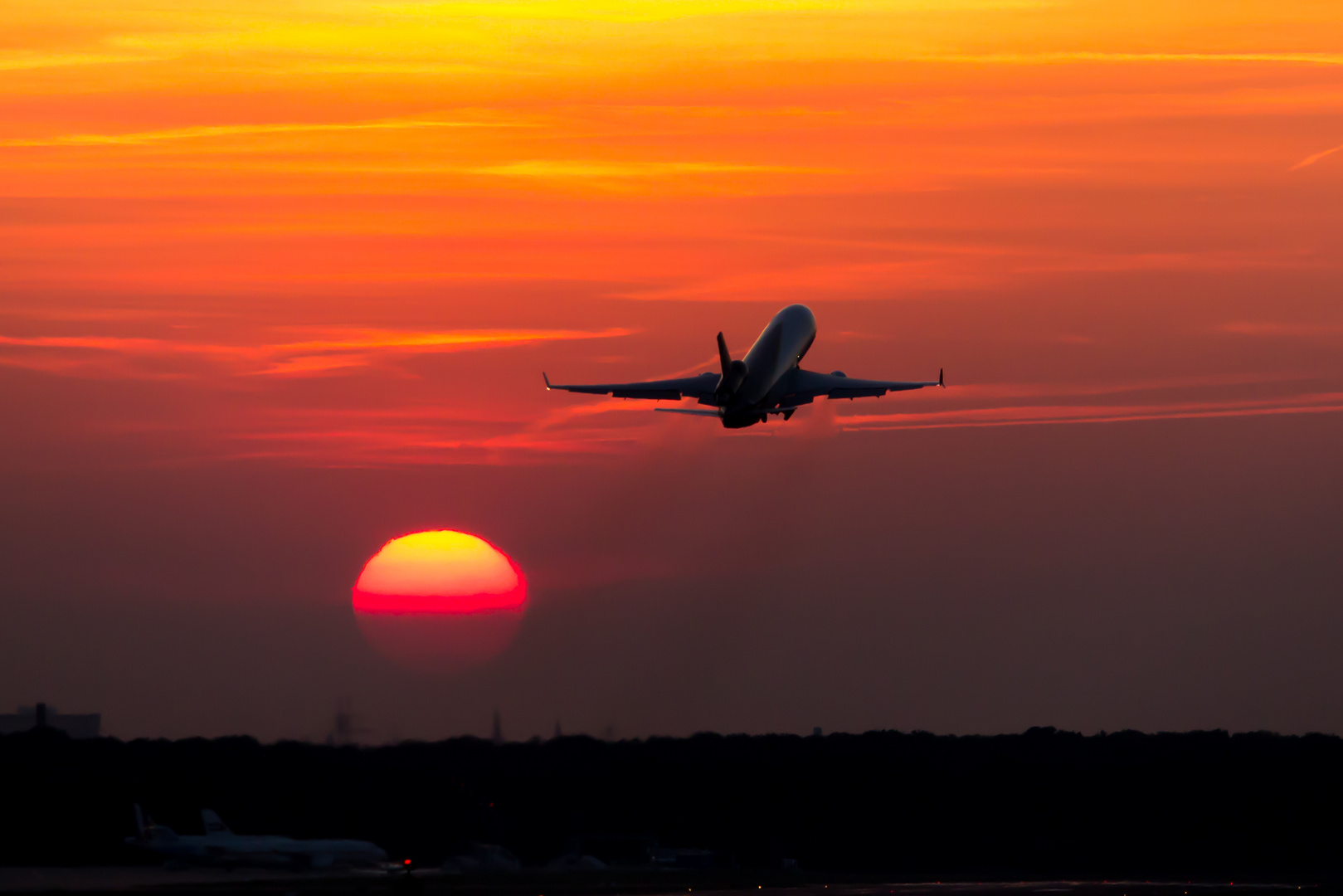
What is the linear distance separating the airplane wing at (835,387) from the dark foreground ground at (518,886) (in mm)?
41526

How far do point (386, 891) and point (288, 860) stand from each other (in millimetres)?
35628

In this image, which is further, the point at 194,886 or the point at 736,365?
the point at 194,886

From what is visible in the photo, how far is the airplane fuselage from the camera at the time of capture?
500 feet

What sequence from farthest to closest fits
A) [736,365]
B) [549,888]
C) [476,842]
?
1. [476,842]
2. [549,888]
3. [736,365]

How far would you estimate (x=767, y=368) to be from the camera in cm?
15538

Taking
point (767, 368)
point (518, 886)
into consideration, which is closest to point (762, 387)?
point (767, 368)

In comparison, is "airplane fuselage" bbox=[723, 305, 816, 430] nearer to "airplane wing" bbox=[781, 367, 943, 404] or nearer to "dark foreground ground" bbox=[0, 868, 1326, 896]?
"airplane wing" bbox=[781, 367, 943, 404]

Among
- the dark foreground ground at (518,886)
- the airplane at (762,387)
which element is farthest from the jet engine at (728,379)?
the dark foreground ground at (518,886)

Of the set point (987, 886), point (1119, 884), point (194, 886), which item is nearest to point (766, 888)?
point (987, 886)

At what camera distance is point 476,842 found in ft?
609

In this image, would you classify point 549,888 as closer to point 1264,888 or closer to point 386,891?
point 386,891

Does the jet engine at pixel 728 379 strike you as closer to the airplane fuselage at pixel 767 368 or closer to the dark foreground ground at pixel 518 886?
the airplane fuselage at pixel 767 368

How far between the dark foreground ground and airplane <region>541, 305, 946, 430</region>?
3797cm

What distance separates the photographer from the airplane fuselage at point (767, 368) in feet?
500
